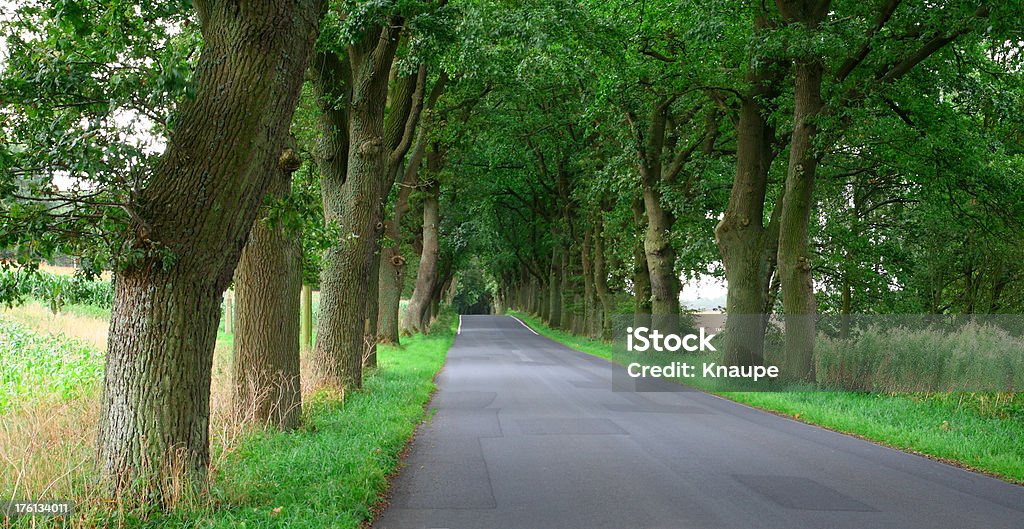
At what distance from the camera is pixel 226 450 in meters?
6.92

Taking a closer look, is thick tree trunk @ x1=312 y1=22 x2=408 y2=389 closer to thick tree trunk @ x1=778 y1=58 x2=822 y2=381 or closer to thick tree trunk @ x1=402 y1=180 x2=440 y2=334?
thick tree trunk @ x1=778 y1=58 x2=822 y2=381

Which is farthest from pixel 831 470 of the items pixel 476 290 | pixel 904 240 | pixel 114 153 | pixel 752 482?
pixel 476 290

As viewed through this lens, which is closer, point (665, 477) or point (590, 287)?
point (665, 477)

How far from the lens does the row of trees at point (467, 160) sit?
5414mm

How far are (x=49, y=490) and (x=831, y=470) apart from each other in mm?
7270

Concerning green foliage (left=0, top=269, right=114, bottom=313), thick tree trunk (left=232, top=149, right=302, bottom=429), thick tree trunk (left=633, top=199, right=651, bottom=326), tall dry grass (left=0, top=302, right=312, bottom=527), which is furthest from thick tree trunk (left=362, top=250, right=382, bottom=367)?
green foliage (left=0, top=269, right=114, bottom=313)

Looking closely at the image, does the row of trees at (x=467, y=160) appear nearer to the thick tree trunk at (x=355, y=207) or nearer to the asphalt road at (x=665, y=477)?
the thick tree trunk at (x=355, y=207)

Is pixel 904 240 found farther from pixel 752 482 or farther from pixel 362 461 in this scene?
pixel 362 461

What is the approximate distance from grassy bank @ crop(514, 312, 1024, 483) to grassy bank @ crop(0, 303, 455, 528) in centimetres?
638

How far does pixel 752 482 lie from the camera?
7629 millimetres

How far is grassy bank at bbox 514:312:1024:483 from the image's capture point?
29.8 ft

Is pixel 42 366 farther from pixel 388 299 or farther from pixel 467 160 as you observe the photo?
pixel 467 160

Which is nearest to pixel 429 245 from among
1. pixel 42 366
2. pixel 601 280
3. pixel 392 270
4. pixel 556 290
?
pixel 392 270

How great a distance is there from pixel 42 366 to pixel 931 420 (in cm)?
1324
